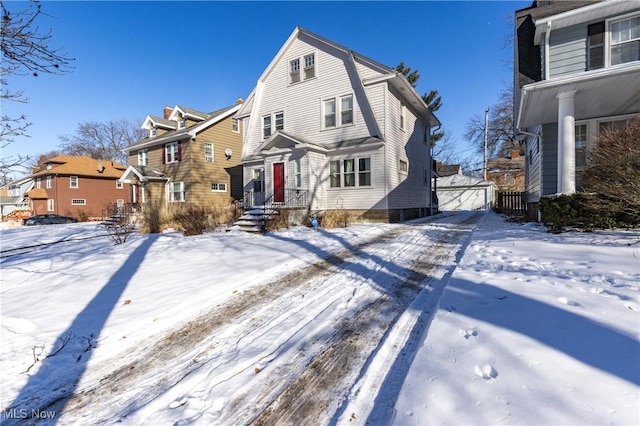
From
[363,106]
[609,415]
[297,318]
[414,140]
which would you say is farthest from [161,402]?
[414,140]

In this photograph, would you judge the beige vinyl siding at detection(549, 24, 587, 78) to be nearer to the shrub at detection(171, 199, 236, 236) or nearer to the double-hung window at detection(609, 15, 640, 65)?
the double-hung window at detection(609, 15, 640, 65)

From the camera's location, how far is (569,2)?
9.25 meters

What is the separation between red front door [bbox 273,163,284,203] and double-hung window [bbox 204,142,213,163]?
8462 mm

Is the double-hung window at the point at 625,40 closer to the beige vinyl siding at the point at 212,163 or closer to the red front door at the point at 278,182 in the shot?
the red front door at the point at 278,182

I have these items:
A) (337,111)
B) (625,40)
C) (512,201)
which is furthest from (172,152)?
(512,201)

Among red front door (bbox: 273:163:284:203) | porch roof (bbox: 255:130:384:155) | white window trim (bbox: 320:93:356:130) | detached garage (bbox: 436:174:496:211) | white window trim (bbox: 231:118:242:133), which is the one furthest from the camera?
detached garage (bbox: 436:174:496:211)

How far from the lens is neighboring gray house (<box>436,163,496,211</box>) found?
28500 mm

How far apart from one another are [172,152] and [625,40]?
2455cm

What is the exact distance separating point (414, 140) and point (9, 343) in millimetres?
18980

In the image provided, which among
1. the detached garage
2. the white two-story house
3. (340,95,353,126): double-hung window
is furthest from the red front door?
the detached garage

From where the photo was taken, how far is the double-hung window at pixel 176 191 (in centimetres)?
2109

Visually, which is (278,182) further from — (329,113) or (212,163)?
(212,163)

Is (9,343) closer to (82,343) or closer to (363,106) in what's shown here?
(82,343)

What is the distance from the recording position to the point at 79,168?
1190 inches
